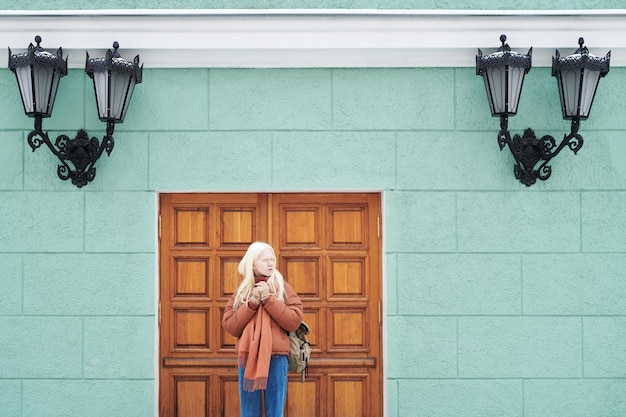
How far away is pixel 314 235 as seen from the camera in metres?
5.39

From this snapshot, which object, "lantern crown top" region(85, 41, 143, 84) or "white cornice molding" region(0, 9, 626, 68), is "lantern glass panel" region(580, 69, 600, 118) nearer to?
"white cornice molding" region(0, 9, 626, 68)

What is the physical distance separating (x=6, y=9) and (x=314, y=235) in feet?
9.91

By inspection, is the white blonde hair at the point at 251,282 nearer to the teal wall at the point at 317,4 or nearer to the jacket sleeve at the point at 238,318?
the jacket sleeve at the point at 238,318

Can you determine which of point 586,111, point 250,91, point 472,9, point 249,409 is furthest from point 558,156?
point 249,409

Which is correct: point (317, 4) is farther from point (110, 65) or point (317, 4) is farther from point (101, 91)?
point (101, 91)

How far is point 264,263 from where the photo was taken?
4.44 meters

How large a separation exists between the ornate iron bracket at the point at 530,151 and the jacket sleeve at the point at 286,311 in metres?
2.02

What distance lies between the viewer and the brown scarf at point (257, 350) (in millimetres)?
4293

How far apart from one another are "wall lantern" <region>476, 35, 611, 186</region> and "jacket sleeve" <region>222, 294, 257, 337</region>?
91.4 inches

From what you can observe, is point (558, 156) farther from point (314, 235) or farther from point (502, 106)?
point (314, 235)

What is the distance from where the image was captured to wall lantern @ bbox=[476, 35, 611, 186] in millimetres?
4848

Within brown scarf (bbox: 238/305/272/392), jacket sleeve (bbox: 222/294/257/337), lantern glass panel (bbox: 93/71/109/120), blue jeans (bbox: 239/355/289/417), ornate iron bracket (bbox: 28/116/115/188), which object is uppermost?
lantern glass panel (bbox: 93/71/109/120)

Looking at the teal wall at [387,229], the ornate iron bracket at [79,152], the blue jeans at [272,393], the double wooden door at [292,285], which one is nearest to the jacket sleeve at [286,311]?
the blue jeans at [272,393]

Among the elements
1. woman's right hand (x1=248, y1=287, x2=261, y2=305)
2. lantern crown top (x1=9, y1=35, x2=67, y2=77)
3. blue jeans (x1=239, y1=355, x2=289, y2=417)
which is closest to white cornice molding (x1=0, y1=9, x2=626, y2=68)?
lantern crown top (x1=9, y1=35, x2=67, y2=77)
